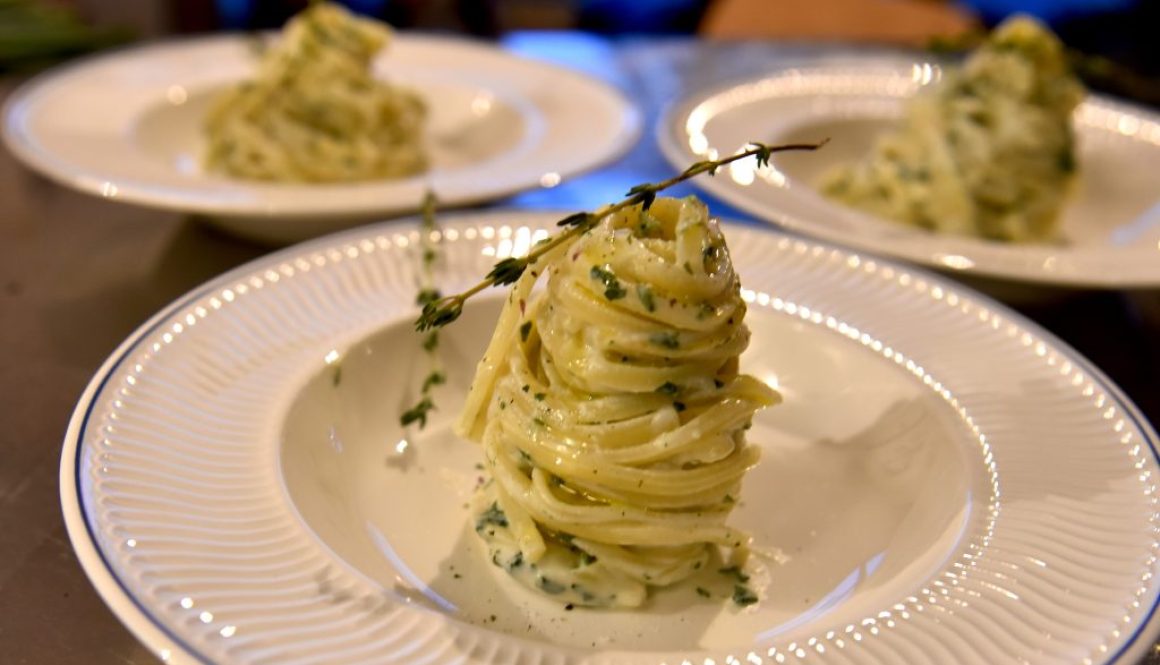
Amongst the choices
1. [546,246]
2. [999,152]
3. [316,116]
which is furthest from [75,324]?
[999,152]

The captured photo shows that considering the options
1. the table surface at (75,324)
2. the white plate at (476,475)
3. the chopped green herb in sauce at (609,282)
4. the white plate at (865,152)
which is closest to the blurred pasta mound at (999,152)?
the white plate at (865,152)

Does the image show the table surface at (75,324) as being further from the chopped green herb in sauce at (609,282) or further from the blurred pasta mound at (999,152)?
the chopped green herb in sauce at (609,282)

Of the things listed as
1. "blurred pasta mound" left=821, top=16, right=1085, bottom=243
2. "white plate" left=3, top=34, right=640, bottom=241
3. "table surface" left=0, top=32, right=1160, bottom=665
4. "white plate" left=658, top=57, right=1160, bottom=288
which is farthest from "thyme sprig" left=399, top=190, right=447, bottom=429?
"blurred pasta mound" left=821, top=16, right=1085, bottom=243

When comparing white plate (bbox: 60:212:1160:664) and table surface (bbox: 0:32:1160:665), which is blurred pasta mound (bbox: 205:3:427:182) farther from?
white plate (bbox: 60:212:1160:664)

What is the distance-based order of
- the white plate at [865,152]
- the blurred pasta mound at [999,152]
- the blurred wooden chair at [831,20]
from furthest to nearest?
the blurred wooden chair at [831,20] → the blurred pasta mound at [999,152] → the white plate at [865,152]

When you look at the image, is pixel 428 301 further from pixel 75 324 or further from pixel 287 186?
pixel 75 324

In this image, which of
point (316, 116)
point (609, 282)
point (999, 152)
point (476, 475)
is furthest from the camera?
point (316, 116)

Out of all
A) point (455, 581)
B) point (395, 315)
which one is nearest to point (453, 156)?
point (395, 315)
